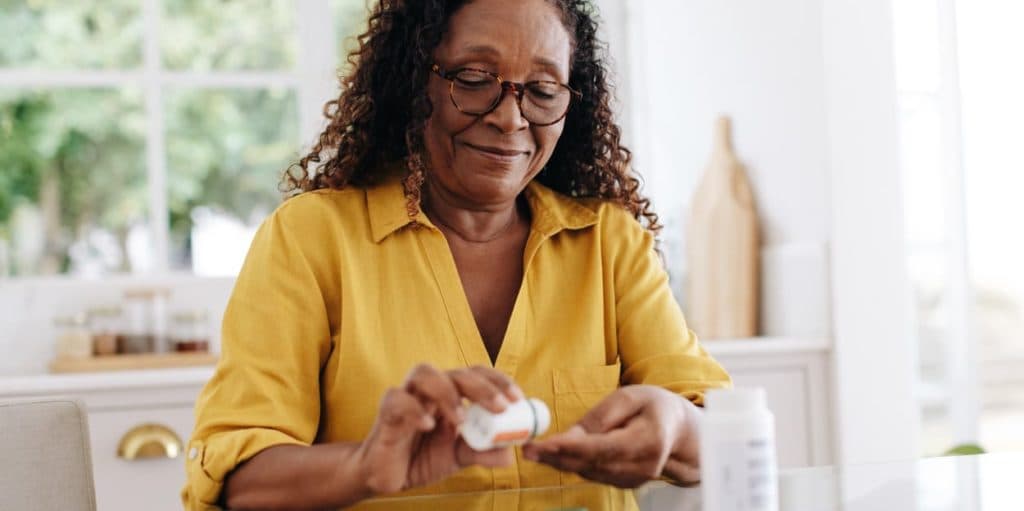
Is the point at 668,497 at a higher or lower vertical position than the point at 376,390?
lower

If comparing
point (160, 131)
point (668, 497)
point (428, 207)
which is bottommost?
point (668, 497)

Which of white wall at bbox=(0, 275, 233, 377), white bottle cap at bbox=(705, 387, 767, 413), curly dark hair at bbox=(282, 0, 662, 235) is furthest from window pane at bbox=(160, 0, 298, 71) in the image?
white bottle cap at bbox=(705, 387, 767, 413)

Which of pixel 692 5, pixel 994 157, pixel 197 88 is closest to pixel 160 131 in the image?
pixel 197 88

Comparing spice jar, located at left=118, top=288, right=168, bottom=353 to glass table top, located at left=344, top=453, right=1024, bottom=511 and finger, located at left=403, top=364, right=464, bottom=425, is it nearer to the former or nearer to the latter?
glass table top, located at left=344, top=453, right=1024, bottom=511

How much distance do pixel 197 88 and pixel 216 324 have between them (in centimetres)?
66

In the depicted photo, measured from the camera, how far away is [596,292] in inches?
66.3

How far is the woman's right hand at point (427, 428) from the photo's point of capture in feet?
3.54

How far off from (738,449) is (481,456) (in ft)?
0.91

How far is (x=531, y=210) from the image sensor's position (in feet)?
5.80

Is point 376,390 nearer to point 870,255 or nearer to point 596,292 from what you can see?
point 596,292

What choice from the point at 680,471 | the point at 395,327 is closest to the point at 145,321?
the point at 395,327

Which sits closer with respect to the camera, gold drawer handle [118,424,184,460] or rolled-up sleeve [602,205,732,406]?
rolled-up sleeve [602,205,732,406]

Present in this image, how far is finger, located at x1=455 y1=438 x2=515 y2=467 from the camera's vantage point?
1.13 metres

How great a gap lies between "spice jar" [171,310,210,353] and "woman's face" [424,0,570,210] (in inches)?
60.6
